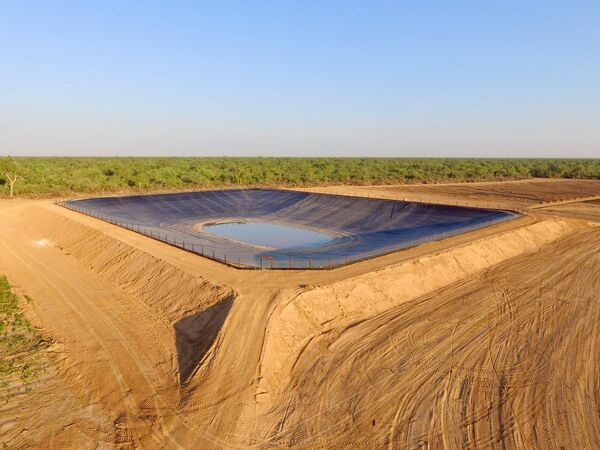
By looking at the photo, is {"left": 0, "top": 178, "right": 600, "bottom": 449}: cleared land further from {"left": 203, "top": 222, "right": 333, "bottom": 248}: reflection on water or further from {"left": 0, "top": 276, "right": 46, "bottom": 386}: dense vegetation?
{"left": 203, "top": 222, "right": 333, "bottom": 248}: reflection on water

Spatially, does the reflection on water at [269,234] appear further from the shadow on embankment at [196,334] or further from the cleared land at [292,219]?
the shadow on embankment at [196,334]

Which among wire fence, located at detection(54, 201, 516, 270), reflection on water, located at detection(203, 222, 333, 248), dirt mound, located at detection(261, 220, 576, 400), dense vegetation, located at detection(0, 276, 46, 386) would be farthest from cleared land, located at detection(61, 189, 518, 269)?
dense vegetation, located at detection(0, 276, 46, 386)

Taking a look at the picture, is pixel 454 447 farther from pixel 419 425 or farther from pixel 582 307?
pixel 582 307

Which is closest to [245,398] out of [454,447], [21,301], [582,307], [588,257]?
[454,447]

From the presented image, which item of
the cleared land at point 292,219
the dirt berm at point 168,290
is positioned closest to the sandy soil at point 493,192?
the cleared land at point 292,219

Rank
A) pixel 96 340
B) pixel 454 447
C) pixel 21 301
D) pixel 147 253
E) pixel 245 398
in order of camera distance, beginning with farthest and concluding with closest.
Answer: pixel 147 253
pixel 21 301
pixel 96 340
pixel 245 398
pixel 454 447

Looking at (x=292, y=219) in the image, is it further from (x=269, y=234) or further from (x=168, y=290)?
(x=168, y=290)
